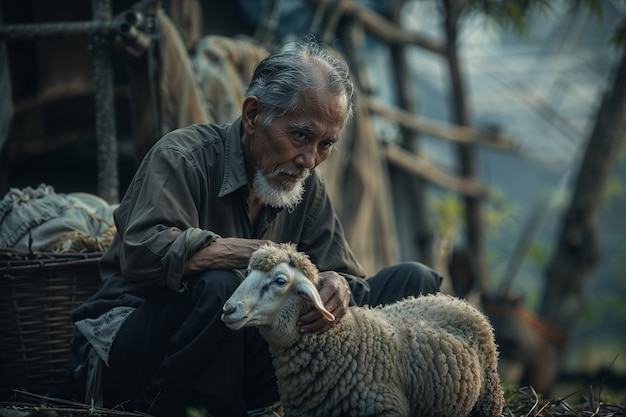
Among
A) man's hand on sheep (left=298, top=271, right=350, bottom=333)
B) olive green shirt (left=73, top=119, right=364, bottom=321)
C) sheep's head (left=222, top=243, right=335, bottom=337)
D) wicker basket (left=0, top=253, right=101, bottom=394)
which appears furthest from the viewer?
wicker basket (left=0, top=253, right=101, bottom=394)

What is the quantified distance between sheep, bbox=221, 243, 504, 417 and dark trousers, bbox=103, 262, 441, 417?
0.64 ft

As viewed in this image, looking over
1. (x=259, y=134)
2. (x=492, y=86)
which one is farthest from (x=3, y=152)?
(x=492, y=86)

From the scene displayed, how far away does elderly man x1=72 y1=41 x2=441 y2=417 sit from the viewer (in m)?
3.17

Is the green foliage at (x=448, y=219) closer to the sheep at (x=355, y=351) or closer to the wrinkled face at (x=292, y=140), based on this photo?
the wrinkled face at (x=292, y=140)

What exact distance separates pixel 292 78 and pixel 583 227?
218 inches

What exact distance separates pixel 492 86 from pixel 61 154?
37.7 feet

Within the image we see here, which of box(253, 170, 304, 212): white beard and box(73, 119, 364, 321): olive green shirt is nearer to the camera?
box(73, 119, 364, 321): olive green shirt

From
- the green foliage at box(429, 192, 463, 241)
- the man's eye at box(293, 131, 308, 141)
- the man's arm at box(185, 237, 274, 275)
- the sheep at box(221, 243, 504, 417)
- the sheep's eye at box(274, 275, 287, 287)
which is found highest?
the man's eye at box(293, 131, 308, 141)

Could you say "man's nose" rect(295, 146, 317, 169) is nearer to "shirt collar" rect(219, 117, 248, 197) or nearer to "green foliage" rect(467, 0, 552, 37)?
"shirt collar" rect(219, 117, 248, 197)

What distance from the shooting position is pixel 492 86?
16578mm

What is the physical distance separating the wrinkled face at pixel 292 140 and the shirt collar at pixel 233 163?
0.19 ft

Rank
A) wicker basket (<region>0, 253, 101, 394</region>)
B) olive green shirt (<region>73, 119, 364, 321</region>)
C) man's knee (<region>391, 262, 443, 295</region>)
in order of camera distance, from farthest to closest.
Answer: wicker basket (<region>0, 253, 101, 394</region>), man's knee (<region>391, 262, 443, 295</region>), olive green shirt (<region>73, 119, 364, 321</region>)

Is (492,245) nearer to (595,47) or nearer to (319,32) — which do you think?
(595,47)

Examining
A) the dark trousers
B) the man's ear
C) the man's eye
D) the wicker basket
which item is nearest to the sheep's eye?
the dark trousers
